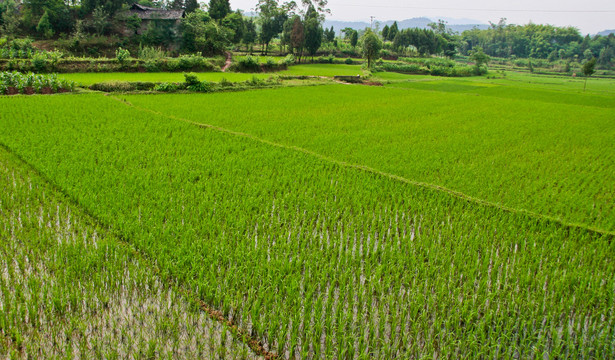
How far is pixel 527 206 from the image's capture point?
5012mm

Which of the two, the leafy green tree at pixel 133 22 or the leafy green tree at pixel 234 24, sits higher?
the leafy green tree at pixel 234 24

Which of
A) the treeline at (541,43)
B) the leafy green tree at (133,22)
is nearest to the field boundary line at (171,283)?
the leafy green tree at (133,22)

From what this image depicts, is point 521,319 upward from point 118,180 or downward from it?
downward

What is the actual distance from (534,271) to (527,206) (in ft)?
5.53

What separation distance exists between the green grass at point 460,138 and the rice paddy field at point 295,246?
0.26 feet

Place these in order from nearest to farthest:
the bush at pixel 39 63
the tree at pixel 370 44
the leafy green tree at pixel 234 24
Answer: the bush at pixel 39 63
the tree at pixel 370 44
the leafy green tree at pixel 234 24

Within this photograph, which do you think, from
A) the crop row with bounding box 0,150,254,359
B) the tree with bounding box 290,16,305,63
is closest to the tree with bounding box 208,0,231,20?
the tree with bounding box 290,16,305,63

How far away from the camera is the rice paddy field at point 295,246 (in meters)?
2.62

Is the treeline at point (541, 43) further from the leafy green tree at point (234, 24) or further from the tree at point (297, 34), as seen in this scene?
the leafy green tree at point (234, 24)

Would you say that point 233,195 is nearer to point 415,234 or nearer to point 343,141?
point 415,234

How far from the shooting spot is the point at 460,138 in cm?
884

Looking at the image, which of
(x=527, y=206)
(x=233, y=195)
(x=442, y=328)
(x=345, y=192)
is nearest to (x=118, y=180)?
(x=233, y=195)

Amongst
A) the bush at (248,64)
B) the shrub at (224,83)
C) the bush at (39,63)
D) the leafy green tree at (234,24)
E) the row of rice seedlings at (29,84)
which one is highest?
the leafy green tree at (234,24)

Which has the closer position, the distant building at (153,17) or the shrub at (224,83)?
the shrub at (224,83)
